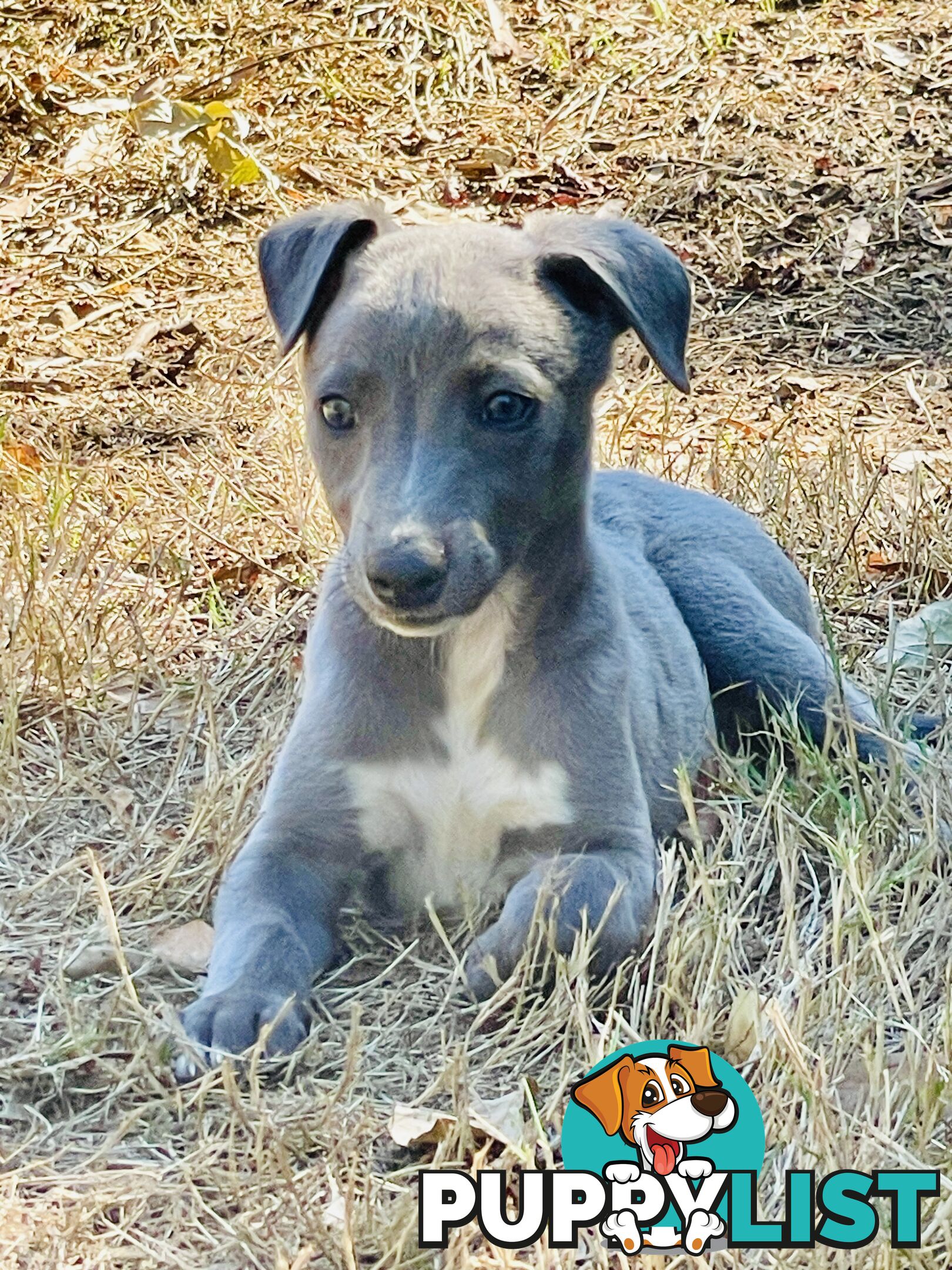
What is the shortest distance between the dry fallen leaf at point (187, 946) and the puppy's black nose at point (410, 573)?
82cm

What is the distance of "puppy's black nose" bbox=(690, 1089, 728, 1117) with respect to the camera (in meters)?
2.58

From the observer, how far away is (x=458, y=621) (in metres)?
3.14

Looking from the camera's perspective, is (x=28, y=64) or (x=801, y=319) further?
(x=28, y=64)

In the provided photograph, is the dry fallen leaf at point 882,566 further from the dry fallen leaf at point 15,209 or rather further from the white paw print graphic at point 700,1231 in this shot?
the dry fallen leaf at point 15,209

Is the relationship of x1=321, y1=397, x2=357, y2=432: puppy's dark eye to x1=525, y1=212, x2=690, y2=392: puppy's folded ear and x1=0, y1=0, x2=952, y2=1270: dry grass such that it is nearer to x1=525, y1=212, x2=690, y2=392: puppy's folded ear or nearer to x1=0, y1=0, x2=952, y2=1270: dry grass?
x1=525, y1=212, x2=690, y2=392: puppy's folded ear

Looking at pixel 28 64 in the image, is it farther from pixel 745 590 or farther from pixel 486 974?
pixel 486 974

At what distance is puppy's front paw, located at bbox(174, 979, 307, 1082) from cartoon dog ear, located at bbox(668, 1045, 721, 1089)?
0.66 meters

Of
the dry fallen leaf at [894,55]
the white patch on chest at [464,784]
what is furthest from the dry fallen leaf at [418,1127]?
the dry fallen leaf at [894,55]

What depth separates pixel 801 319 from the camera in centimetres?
704

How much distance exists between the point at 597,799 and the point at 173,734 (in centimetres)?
139

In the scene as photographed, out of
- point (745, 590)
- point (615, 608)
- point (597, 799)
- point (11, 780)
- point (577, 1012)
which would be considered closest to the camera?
point (577, 1012)

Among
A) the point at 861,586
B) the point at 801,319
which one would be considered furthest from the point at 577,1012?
the point at 801,319

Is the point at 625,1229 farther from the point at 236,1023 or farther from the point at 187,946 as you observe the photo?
the point at 187,946

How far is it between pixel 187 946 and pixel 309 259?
1368mm
